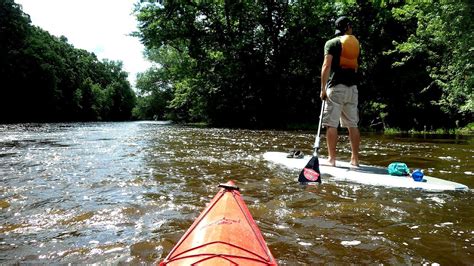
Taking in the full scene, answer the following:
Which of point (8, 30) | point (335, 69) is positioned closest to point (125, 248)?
point (335, 69)

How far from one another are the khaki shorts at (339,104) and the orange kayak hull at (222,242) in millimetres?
4166

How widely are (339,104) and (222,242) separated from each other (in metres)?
4.89

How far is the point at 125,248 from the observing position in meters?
3.04

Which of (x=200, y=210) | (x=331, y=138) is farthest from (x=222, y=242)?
(x=331, y=138)

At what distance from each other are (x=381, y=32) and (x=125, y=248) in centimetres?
2765

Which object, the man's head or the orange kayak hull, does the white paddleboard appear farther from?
the orange kayak hull

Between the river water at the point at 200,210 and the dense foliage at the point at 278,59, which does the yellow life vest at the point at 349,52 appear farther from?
the dense foliage at the point at 278,59

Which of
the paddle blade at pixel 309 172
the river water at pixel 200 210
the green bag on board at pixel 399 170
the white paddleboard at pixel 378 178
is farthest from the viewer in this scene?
the green bag on board at pixel 399 170

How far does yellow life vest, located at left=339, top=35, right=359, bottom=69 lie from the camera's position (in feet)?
20.7

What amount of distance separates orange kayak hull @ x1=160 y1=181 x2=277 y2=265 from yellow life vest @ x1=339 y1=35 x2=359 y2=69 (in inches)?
177

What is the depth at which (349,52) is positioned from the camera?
20.8 feet

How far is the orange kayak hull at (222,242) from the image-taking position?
197cm

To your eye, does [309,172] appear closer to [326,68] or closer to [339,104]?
[339,104]

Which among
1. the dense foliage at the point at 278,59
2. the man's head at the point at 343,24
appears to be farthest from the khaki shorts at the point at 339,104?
the dense foliage at the point at 278,59
